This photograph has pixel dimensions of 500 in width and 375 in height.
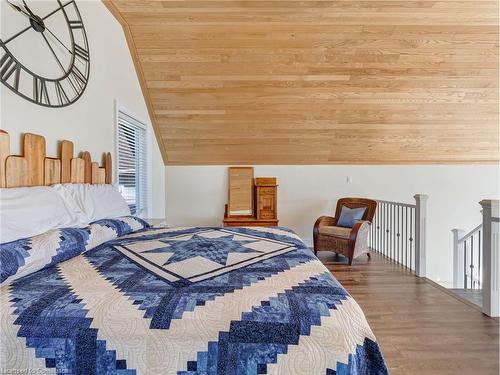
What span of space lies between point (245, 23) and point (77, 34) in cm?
161

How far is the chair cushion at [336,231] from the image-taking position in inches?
137

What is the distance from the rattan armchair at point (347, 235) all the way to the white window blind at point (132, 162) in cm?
247

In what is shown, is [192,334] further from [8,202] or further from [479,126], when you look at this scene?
[479,126]

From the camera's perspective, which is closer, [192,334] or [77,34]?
[192,334]

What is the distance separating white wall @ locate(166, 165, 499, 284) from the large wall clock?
241cm

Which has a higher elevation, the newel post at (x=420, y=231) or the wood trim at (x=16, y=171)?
the wood trim at (x=16, y=171)

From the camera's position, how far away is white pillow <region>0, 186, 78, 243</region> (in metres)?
1.25

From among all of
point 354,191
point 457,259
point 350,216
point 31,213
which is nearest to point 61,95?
point 31,213

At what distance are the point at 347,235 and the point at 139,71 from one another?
11.0 ft

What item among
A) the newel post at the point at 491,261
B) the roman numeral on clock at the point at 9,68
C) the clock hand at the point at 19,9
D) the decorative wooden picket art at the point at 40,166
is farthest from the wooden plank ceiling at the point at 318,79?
the newel post at the point at 491,261

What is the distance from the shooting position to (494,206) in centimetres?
211

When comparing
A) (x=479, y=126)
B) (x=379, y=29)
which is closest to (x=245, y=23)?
(x=379, y=29)

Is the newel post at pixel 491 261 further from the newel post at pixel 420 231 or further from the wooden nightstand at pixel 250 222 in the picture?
the wooden nightstand at pixel 250 222

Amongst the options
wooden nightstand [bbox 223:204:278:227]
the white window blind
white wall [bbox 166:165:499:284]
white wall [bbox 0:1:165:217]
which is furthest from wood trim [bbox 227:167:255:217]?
white wall [bbox 0:1:165:217]
